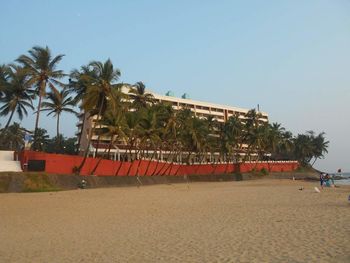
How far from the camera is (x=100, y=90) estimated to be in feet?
140

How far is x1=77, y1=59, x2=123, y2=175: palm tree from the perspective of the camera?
4262cm

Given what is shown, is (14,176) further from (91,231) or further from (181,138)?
(181,138)

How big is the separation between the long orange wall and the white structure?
1.78 feet

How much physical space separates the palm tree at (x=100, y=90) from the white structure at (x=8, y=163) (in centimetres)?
678

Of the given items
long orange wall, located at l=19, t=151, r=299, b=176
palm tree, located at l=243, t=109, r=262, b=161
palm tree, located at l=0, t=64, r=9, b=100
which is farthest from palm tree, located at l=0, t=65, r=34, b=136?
palm tree, located at l=243, t=109, r=262, b=161

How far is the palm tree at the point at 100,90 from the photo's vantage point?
4262cm

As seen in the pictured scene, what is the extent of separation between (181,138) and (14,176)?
38.1m

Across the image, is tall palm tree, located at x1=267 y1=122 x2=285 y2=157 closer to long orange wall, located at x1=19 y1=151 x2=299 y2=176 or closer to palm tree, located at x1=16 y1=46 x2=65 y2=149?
long orange wall, located at x1=19 y1=151 x2=299 y2=176

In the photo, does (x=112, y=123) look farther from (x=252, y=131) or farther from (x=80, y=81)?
(x=252, y=131)

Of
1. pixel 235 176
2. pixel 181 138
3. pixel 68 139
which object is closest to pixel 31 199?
pixel 181 138

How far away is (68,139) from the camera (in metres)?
101

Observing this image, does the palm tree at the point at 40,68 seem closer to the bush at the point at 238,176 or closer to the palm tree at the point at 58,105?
the palm tree at the point at 58,105

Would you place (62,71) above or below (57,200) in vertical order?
above

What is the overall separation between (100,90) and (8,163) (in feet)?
40.7
